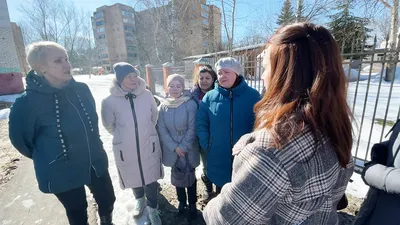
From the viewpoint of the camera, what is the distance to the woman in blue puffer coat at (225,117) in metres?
2.02

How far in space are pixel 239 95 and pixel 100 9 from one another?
7360cm

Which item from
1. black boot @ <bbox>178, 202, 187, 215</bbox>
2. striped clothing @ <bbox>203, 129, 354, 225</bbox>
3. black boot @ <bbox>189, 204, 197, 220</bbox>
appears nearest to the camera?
striped clothing @ <bbox>203, 129, 354, 225</bbox>

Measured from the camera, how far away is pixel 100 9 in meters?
62.1

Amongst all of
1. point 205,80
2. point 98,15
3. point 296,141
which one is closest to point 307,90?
point 296,141

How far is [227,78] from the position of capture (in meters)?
2.08

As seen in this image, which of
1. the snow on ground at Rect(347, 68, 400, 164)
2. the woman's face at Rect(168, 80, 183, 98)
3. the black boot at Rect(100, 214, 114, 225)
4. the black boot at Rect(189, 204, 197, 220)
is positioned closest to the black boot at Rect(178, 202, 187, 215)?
the black boot at Rect(189, 204, 197, 220)

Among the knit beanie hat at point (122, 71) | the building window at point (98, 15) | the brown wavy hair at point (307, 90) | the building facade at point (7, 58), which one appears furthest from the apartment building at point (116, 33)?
the brown wavy hair at point (307, 90)

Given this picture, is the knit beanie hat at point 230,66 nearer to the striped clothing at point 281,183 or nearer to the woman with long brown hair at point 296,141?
the woman with long brown hair at point 296,141

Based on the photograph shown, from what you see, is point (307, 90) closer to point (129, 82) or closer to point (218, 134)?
point (218, 134)

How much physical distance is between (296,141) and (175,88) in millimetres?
1740

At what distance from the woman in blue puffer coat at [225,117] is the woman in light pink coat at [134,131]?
22.7 inches

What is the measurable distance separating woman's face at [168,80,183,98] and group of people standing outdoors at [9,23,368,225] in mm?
12

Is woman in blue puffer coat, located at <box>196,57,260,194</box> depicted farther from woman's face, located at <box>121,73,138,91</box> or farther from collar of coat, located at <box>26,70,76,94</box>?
collar of coat, located at <box>26,70,76,94</box>

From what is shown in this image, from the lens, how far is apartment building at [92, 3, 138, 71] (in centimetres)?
5962
